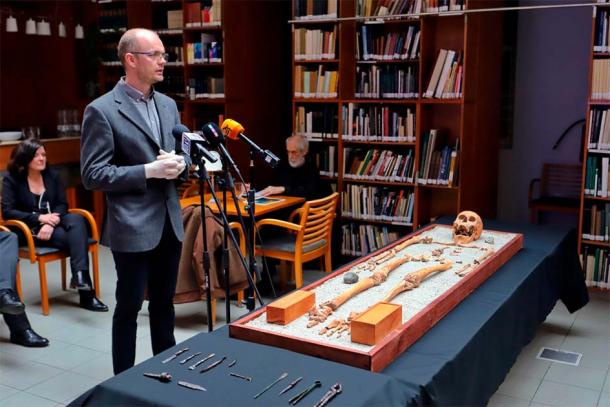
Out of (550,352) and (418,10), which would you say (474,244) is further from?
(418,10)

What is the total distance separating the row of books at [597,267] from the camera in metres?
4.70

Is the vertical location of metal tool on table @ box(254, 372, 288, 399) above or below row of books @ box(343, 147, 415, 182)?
below

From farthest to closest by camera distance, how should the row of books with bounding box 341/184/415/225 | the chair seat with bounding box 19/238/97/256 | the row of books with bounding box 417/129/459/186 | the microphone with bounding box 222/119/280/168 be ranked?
the row of books with bounding box 341/184/415/225, the row of books with bounding box 417/129/459/186, the chair seat with bounding box 19/238/97/256, the microphone with bounding box 222/119/280/168

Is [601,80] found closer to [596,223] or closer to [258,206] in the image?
[596,223]

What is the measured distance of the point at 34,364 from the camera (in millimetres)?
3566

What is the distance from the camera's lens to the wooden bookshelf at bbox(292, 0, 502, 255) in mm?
4992

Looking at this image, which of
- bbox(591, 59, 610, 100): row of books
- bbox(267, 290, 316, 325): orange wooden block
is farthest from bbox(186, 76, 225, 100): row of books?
bbox(267, 290, 316, 325): orange wooden block

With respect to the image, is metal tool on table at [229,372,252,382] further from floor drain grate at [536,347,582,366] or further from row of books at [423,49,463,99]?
row of books at [423,49,463,99]

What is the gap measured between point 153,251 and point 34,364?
1333 mm

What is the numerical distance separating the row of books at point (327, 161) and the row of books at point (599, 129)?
6.45 ft

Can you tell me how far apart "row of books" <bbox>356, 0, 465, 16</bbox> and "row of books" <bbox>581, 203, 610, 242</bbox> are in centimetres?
174

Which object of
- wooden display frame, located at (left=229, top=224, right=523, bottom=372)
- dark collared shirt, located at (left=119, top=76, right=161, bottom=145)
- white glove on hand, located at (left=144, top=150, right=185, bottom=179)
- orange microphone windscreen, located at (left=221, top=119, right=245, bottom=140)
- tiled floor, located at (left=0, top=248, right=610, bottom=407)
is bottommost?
tiled floor, located at (left=0, top=248, right=610, bottom=407)

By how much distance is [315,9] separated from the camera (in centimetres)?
537

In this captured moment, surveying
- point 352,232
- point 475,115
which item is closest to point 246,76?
point 352,232
